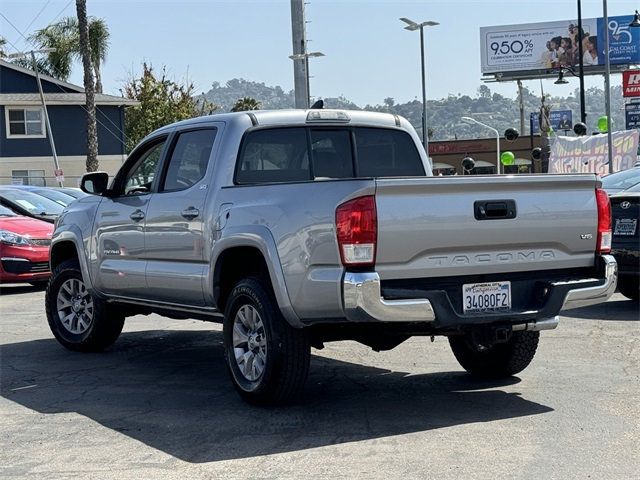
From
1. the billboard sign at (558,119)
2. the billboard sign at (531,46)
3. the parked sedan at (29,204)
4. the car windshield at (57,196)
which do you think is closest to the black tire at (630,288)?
the parked sedan at (29,204)

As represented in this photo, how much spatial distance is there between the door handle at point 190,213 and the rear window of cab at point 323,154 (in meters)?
0.39

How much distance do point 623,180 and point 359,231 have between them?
696cm

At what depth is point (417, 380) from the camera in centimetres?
766

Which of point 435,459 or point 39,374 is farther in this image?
point 39,374

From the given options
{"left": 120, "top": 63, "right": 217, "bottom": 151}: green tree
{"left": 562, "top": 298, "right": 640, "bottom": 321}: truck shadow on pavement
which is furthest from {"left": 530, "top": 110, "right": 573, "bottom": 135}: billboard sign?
{"left": 562, "top": 298, "right": 640, "bottom": 321}: truck shadow on pavement

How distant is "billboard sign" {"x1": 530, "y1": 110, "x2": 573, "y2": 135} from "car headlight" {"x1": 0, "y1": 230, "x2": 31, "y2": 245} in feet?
227

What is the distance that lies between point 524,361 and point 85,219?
410 centimetres

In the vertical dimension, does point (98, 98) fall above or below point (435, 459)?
above

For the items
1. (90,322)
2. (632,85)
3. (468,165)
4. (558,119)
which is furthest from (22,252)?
(558,119)

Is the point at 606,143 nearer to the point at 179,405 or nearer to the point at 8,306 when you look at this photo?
the point at 8,306

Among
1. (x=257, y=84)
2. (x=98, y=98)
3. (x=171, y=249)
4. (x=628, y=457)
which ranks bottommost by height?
(x=628, y=457)

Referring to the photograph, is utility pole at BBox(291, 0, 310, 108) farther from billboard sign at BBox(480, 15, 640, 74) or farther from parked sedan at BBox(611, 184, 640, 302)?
billboard sign at BBox(480, 15, 640, 74)

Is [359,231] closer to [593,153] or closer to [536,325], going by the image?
[536,325]

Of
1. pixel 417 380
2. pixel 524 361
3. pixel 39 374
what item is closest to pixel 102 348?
pixel 39 374
